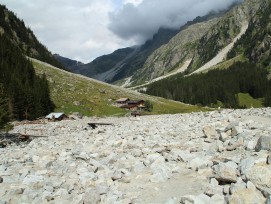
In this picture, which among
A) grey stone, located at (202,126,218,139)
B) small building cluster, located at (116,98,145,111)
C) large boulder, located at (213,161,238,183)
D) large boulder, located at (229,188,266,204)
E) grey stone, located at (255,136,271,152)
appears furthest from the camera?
small building cluster, located at (116,98,145,111)

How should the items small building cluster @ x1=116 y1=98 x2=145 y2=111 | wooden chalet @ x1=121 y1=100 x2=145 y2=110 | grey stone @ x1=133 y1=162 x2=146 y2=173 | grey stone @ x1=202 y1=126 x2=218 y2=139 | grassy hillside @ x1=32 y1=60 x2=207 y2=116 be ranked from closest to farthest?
1. grey stone @ x1=133 y1=162 x2=146 y2=173
2. grey stone @ x1=202 y1=126 x2=218 y2=139
3. grassy hillside @ x1=32 y1=60 x2=207 y2=116
4. wooden chalet @ x1=121 y1=100 x2=145 y2=110
5. small building cluster @ x1=116 y1=98 x2=145 y2=111

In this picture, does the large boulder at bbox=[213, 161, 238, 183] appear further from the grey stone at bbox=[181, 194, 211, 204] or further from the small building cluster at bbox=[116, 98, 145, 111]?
the small building cluster at bbox=[116, 98, 145, 111]

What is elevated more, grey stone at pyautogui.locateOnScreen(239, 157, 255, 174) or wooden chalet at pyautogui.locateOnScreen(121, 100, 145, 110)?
wooden chalet at pyautogui.locateOnScreen(121, 100, 145, 110)

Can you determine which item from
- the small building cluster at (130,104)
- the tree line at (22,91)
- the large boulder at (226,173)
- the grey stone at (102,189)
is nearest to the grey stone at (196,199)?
the large boulder at (226,173)

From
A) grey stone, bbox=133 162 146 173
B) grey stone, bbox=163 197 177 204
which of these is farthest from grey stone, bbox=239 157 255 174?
grey stone, bbox=133 162 146 173

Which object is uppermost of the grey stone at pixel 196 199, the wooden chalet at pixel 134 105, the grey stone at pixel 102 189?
the wooden chalet at pixel 134 105

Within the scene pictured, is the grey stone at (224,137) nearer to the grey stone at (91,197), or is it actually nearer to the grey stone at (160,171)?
the grey stone at (160,171)

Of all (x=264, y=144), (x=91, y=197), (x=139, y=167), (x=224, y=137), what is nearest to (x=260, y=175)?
(x=264, y=144)

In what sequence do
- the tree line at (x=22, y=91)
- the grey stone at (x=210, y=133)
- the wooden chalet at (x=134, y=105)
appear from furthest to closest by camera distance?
1. the wooden chalet at (x=134, y=105)
2. the tree line at (x=22, y=91)
3. the grey stone at (x=210, y=133)

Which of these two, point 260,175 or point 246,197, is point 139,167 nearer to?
point 260,175

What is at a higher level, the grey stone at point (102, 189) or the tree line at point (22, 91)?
the tree line at point (22, 91)

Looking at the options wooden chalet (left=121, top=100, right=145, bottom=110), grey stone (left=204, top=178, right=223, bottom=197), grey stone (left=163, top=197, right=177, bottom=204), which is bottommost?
grey stone (left=163, top=197, right=177, bottom=204)

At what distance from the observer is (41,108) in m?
98.8

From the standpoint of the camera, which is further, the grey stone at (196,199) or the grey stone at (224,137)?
the grey stone at (224,137)
